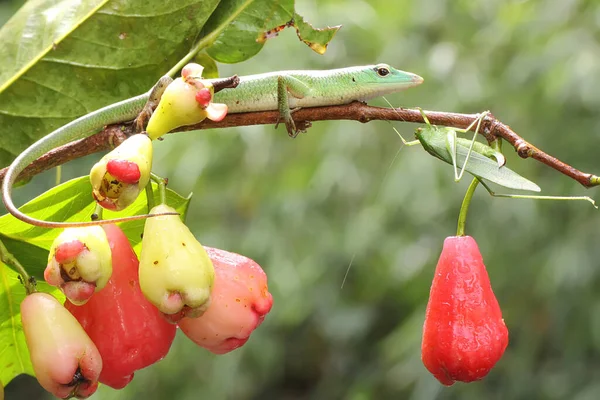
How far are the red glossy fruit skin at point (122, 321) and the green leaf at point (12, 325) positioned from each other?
105 millimetres

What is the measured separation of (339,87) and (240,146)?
198 centimetres

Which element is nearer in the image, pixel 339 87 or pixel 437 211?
pixel 339 87

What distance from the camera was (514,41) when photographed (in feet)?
8.87

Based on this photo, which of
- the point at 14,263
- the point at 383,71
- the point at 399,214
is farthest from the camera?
the point at 399,214

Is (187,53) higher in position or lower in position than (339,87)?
higher

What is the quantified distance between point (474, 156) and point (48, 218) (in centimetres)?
32

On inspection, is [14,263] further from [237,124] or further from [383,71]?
[383,71]

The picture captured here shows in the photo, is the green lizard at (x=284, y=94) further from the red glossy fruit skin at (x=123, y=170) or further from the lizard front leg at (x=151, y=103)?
the red glossy fruit skin at (x=123, y=170)

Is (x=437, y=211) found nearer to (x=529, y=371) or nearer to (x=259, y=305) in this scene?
(x=529, y=371)

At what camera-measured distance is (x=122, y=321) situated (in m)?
0.54

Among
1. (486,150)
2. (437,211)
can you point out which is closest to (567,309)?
(437,211)

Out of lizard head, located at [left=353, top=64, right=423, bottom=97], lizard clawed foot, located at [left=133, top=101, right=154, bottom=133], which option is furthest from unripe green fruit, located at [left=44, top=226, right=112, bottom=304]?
lizard head, located at [left=353, top=64, right=423, bottom=97]

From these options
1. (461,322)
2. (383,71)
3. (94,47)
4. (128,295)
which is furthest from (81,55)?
(383,71)

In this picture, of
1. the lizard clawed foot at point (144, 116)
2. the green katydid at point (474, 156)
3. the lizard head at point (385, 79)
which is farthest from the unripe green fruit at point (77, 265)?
the lizard head at point (385, 79)
